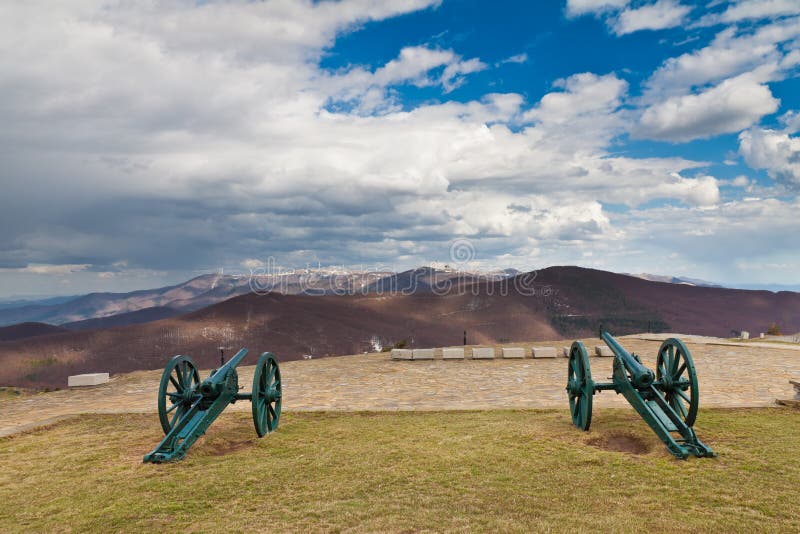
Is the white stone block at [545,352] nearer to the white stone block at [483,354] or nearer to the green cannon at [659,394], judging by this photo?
the white stone block at [483,354]

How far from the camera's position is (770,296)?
107m

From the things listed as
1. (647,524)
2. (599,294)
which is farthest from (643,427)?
(599,294)

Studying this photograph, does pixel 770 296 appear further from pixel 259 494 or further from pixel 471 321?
pixel 259 494

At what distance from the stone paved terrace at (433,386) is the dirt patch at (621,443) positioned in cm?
232

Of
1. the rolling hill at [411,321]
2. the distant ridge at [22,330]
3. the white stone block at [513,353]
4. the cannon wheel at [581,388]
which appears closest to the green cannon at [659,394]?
the cannon wheel at [581,388]

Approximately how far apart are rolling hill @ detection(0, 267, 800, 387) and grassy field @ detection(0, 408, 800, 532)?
63.4m

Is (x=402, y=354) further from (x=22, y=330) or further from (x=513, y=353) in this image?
(x=22, y=330)

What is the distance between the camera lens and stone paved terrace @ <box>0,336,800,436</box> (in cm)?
1109

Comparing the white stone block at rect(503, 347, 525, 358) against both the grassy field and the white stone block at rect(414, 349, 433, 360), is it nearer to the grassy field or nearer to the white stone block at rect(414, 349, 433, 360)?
the white stone block at rect(414, 349, 433, 360)

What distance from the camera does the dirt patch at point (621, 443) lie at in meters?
7.52

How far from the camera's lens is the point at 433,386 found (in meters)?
13.7

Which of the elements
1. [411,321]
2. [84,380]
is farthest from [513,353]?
[411,321]

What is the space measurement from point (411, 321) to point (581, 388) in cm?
9469

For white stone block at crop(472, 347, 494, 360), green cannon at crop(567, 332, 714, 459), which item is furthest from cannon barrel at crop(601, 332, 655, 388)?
white stone block at crop(472, 347, 494, 360)
